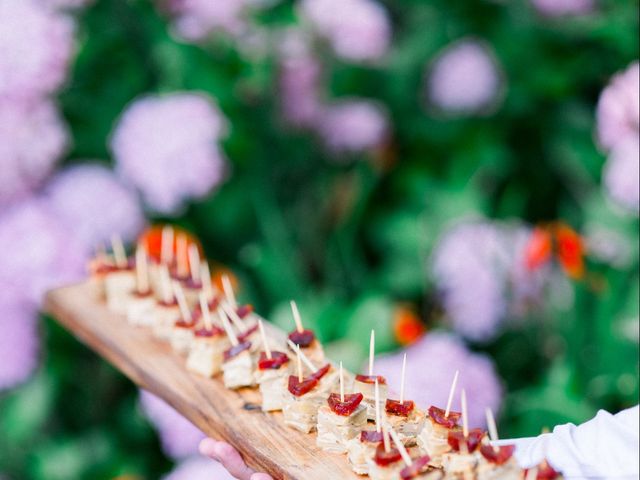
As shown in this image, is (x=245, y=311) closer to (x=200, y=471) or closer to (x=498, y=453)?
(x=200, y=471)

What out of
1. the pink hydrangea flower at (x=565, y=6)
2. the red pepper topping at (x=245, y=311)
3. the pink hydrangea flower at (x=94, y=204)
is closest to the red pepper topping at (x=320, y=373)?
the red pepper topping at (x=245, y=311)

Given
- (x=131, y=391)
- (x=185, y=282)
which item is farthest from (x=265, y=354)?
(x=131, y=391)

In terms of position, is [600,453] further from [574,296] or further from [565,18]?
[565,18]

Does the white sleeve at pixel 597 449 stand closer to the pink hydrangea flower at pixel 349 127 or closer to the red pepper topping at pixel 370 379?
the red pepper topping at pixel 370 379

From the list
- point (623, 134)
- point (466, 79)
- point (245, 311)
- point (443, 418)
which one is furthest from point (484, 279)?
point (443, 418)

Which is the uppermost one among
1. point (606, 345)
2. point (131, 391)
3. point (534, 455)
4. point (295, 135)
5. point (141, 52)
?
point (141, 52)

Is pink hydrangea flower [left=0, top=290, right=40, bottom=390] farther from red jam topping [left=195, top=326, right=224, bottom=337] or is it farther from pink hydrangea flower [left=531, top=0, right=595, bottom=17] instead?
pink hydrangea flower [left=531, top=0, right=595, bottom=17]
